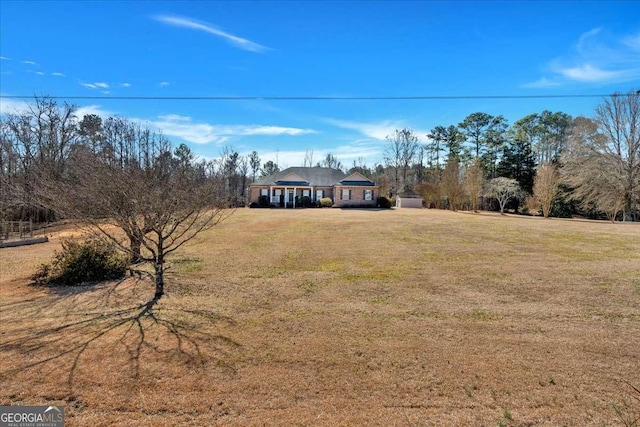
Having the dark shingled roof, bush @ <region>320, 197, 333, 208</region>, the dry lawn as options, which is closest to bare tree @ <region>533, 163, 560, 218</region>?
the dark shingled roof

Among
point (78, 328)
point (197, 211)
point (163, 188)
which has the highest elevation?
point (163, 188)

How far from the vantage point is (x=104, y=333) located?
489cm

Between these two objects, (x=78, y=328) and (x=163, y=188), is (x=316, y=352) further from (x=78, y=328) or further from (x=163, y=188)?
(x=163, y=188)

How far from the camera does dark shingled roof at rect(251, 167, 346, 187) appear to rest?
126ft

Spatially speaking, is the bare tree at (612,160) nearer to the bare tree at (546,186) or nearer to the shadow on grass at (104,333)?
the bare tree at (546,186)

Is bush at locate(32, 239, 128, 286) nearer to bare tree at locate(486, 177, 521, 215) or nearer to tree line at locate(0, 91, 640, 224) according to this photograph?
tree line at locate(0, 91, 640, 224)

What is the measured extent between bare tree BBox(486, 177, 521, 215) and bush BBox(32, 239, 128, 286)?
36.5 meters

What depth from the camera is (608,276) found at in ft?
25.9

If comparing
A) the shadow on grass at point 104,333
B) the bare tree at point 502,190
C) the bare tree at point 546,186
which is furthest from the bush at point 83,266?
the bare tree at point 502,190

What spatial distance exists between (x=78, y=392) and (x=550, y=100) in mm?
17441

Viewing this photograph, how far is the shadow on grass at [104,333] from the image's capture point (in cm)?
404

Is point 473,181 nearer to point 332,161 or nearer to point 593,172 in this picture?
point 593,172

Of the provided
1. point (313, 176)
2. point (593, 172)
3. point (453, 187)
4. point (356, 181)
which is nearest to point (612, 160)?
point (593, 172)

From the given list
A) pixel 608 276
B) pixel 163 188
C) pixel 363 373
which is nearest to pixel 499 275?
pixel 608 276
